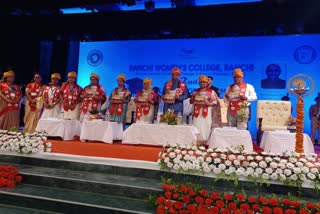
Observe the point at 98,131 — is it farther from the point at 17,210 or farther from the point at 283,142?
the point at 283,142

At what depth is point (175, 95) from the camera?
20.6ft

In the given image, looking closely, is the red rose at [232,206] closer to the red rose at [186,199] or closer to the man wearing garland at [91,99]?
the red rose at [186,199]

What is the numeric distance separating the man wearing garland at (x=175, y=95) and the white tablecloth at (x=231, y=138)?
50.6 inches

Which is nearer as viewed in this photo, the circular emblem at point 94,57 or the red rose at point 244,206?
the red rose at point 244,206

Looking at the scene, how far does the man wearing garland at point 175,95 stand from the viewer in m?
6.28

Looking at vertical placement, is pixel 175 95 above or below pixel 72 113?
above


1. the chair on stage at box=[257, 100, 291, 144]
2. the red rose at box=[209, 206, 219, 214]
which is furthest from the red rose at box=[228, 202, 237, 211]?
the chair on stage at box=[257, 100, 291, 144]

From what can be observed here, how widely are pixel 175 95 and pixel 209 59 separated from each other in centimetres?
377

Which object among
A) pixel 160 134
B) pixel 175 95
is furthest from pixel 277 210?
pixel 175 95

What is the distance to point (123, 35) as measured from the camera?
10305mm

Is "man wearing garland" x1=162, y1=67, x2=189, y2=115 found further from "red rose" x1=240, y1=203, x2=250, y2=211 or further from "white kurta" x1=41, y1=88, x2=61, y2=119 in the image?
"red rose" x1=240, y1=203, x2=250, y2=211

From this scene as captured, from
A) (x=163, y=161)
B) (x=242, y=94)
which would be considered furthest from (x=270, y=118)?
(x=163, y=161)

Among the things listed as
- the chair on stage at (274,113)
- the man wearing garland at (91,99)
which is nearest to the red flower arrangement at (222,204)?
the chair on stage at (274,113)

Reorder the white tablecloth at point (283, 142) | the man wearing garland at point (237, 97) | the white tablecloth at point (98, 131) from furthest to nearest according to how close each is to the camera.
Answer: the white tablecloth at point (98, 131) < the man wearing garland at point (237, 97) < the white tablecloth at point (283, 142)
